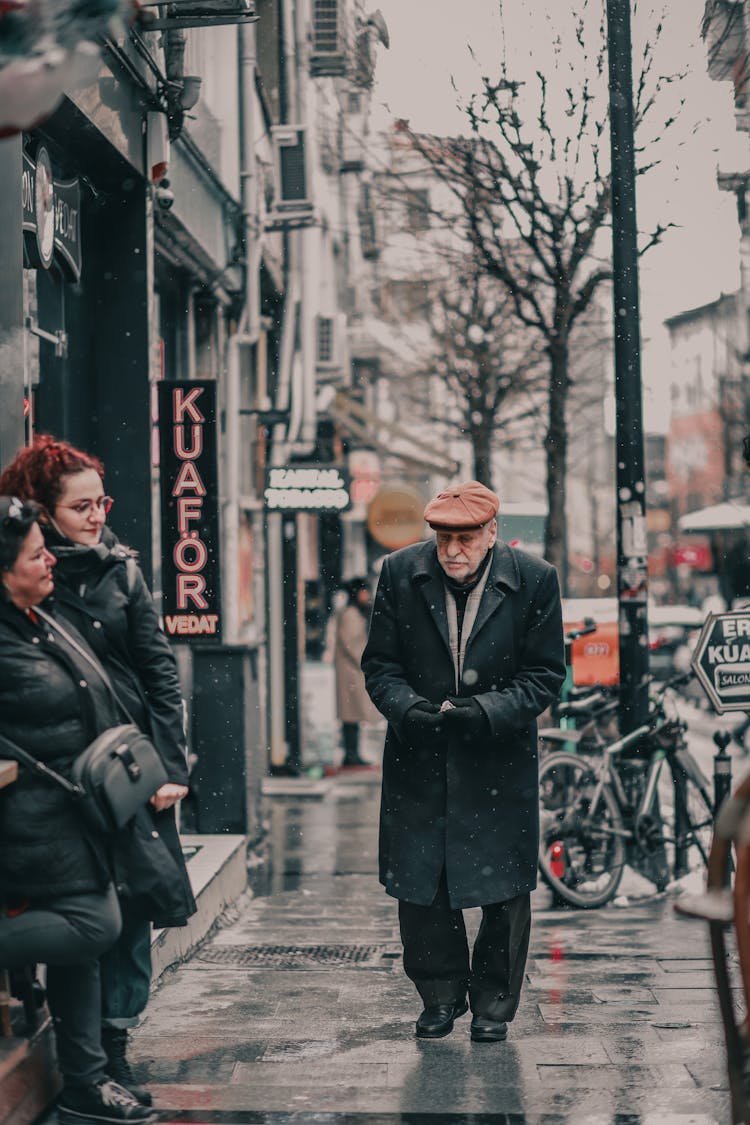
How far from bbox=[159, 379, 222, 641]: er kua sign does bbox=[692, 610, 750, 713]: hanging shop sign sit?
8.77 feet

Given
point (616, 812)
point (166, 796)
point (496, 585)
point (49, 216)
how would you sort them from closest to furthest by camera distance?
point (166, 796) → point (496, 585) → point (49, 216) → point (616, 812)

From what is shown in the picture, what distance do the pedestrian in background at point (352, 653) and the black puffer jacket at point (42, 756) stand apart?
12.7 meters

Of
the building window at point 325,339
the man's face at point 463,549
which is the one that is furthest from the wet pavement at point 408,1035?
the building window at point 325,339

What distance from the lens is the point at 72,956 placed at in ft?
14.8

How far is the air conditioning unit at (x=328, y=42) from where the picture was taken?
17.1 m

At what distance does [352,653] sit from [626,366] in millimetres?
7661

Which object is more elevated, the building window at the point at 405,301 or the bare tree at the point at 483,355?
the building window at the point at 405,301

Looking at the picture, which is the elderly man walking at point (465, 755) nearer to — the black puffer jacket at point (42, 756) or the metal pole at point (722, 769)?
the black puffer jacket at point (42, 756)

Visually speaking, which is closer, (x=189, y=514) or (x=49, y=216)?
(x=49, y=216)

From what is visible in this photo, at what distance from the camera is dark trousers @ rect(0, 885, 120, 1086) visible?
4461 millimetres

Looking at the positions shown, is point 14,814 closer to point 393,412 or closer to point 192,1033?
point 192,1033

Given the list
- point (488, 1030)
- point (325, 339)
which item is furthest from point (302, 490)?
point (488, 1030)

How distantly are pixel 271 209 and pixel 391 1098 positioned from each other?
37.1 feet

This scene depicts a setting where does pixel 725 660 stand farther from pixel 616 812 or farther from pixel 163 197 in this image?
pixel 163 197
